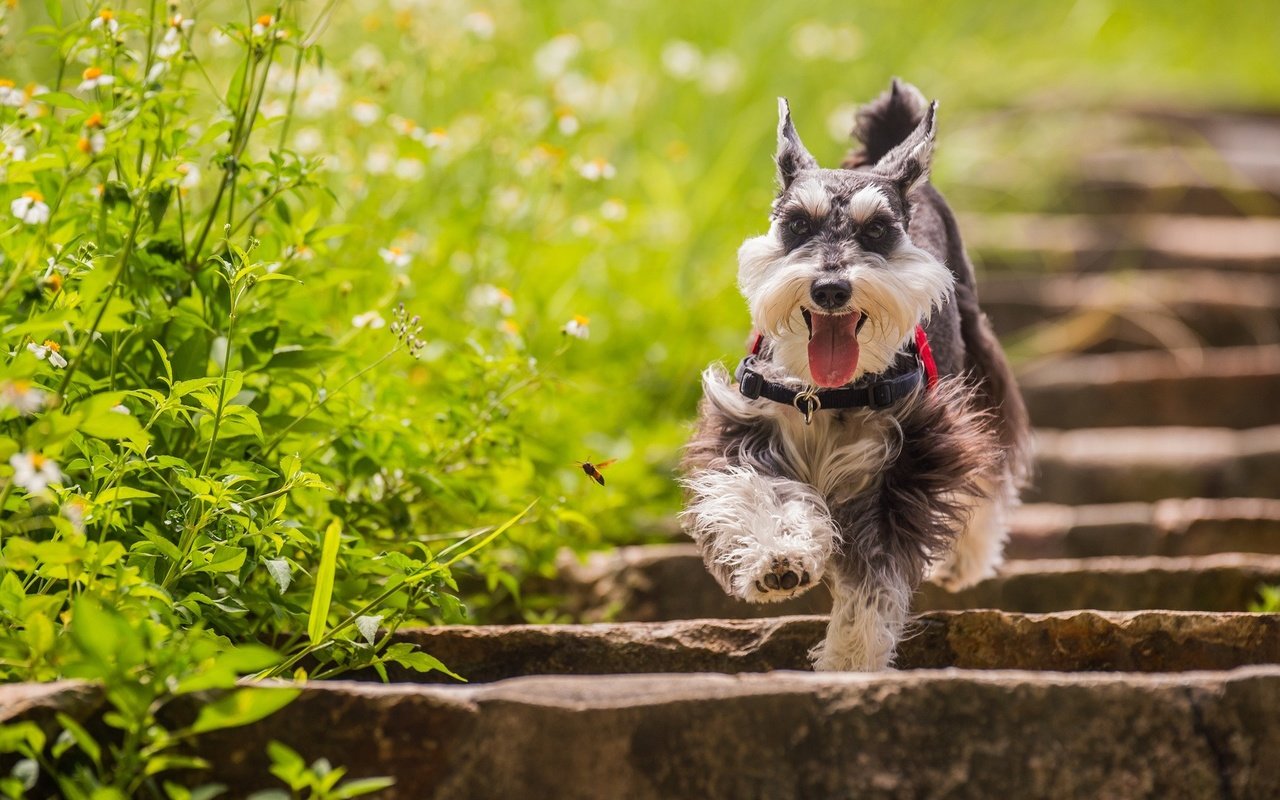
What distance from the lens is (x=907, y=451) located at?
258 centimetres

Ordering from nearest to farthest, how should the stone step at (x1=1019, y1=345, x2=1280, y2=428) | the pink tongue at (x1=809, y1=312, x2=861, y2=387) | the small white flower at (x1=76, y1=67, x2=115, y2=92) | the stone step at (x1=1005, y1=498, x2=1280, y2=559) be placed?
the small white flower at (x1=76, y1=67, x2=115, y2=92) → the pink tongue at (x1=809, y1=312, x2=861, y2=387) → the stone step at (x1=1005, y1=498, x2=1280, y2=559) → the stone step at (x1=1019, y1=345, x2=1280, y2=428)

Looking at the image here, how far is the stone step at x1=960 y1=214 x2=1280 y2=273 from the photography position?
6922 millimetres

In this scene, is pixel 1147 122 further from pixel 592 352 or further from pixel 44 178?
pixel 44 178

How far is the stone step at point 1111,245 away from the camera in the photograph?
6.92m

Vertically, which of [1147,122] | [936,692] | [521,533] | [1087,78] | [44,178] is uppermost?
[1087,78]

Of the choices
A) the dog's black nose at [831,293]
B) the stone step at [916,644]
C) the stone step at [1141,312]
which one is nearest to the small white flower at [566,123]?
the dog's black nose at [831,293]

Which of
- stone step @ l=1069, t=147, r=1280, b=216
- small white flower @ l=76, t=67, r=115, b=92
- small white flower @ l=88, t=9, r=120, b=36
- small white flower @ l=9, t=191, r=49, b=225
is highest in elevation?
stone step @ l=1069, t=147, r=1280, b=216

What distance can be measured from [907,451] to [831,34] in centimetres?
405

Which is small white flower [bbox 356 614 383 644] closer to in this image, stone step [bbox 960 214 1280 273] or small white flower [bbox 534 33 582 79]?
small white flower [bbox 534 33 582 79]

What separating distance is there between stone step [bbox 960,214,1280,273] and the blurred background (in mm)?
18

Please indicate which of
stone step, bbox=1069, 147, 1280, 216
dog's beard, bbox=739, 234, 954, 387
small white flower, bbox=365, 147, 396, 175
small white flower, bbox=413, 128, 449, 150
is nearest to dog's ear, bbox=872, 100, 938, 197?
dog's beard, bbox=739, 234, 954, 387

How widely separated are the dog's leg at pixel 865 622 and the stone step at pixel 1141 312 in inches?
157

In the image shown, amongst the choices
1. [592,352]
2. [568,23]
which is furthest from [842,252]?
[568,23]

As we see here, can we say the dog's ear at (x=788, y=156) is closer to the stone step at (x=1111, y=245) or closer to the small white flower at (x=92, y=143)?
the small white flower at (x=92, y=143)
